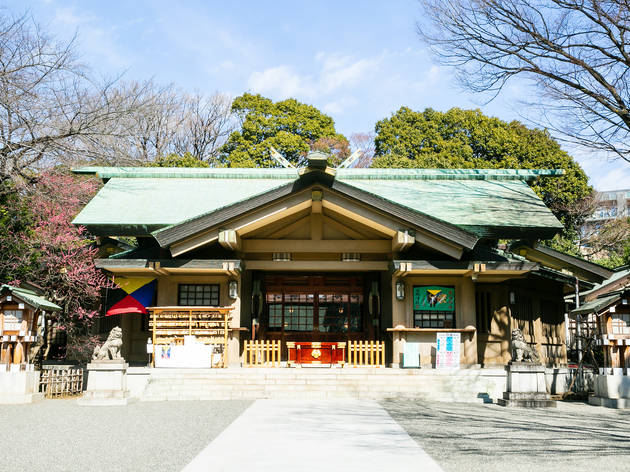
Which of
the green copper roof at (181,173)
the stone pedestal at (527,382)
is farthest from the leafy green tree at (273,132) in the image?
the stone pedestal at (527,382)

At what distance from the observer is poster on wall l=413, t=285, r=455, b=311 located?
1512 cm

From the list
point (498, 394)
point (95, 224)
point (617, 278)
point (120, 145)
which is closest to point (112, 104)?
point (120, 145)

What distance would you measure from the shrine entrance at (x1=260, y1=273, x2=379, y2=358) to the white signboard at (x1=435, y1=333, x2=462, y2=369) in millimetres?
3068

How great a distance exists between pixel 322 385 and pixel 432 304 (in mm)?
4080

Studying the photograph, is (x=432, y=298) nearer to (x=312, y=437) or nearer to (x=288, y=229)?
(x=288, y=229)

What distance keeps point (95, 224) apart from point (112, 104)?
333cm

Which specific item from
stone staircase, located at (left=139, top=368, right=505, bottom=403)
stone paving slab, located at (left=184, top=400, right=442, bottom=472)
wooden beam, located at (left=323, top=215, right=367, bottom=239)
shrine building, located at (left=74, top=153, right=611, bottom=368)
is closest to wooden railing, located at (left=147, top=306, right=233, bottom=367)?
shrine building, located at (left=74, top=153, right=611, bottom=368)

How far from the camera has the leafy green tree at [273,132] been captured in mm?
34906

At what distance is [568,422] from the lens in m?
9.62

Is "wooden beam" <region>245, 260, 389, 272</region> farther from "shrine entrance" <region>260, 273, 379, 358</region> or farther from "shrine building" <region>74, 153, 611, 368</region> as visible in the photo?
"shrine entrance" <region>260, 273, 379, 358</region>

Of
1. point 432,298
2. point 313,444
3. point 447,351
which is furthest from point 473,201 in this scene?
point 313,444

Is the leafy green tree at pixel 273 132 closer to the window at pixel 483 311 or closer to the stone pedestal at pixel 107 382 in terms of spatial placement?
the window at pixel 483 311

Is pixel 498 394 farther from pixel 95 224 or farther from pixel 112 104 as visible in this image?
pixel 112 104

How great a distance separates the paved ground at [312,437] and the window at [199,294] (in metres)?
4.31
